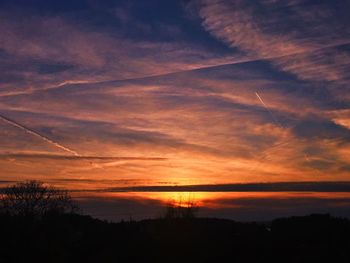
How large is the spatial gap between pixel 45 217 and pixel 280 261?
93.9 feet

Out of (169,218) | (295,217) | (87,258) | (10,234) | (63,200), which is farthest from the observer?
(63,200)

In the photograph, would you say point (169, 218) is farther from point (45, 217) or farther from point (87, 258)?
point (45, 217)

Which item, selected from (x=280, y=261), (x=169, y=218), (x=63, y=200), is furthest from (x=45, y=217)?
(x=280, y=261)

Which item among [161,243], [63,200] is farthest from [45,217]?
[161,243]

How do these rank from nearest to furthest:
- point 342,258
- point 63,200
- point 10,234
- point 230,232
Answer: point 342,258, point 10,234, point 230,232, point 63,200

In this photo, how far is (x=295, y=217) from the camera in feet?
163

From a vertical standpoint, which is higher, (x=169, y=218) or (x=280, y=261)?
(x=169, y=218)

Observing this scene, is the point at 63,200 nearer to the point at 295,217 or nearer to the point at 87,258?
the point at 295,217

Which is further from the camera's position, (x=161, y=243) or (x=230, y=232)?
(x=230, y=232)

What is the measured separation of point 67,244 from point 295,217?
2377 centimetres

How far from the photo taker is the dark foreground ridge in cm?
2781

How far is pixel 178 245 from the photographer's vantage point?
32.6m

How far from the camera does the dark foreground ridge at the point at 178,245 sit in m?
27.8

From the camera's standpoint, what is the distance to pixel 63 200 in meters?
62.2
